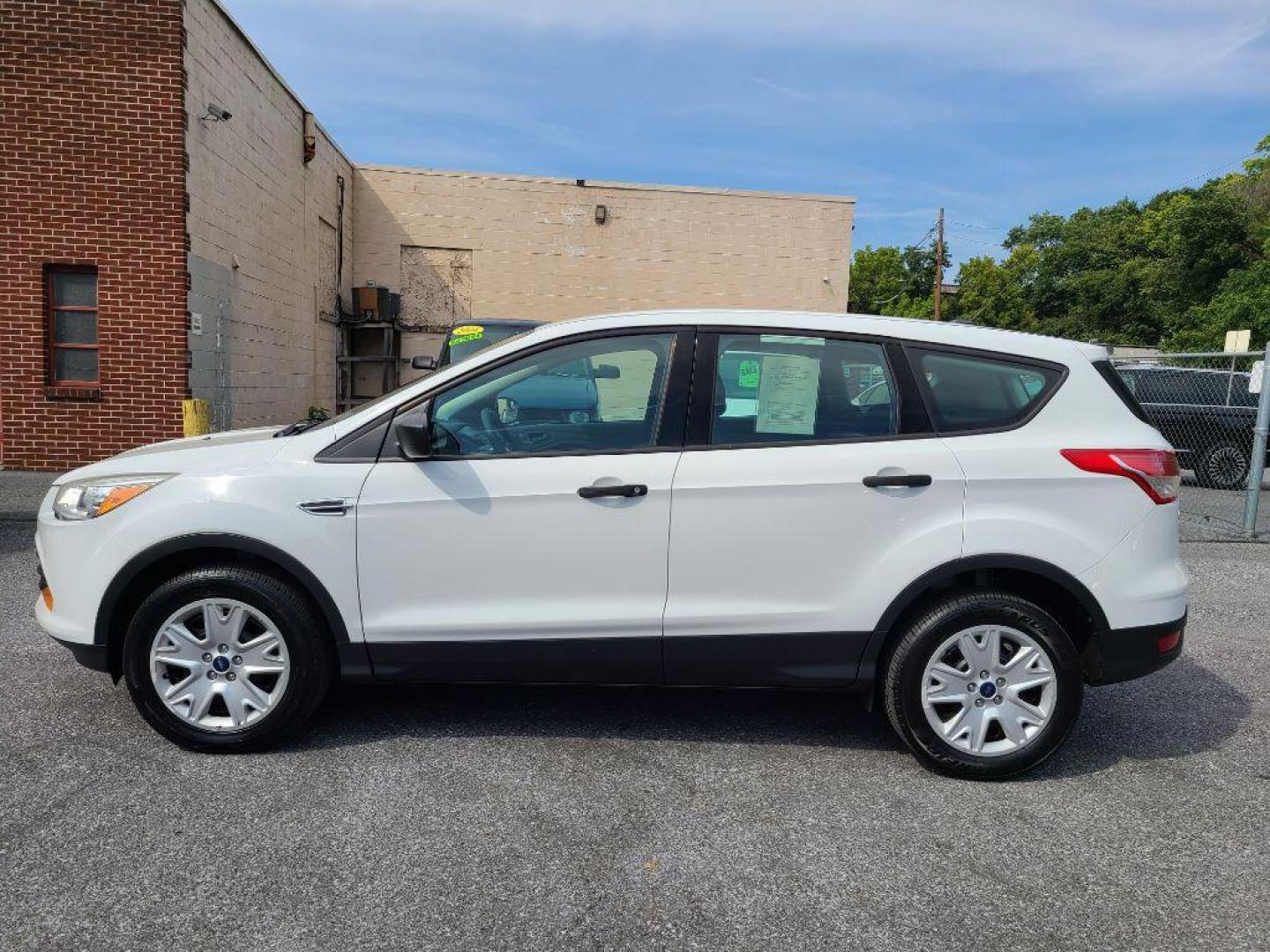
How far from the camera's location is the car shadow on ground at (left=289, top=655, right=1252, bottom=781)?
415cm

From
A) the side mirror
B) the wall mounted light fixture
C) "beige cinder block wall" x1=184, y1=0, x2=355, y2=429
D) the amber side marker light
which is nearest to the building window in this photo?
"beige cinder block wall" x1=184, y1=0, x2=355, y2=429

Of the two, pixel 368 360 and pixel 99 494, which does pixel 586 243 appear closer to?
pixel 368 360

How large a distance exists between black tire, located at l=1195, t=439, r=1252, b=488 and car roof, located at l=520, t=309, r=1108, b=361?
10960 mm

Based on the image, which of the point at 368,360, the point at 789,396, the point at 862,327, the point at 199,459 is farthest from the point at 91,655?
the point at 368,360

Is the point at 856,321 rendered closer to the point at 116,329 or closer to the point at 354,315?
the point at 116,329

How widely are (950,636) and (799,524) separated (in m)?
0.71

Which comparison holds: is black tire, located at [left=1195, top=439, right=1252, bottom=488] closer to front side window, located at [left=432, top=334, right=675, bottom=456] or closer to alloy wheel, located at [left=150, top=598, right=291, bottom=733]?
front side window, located at [left=432, top=334, right=675, bottom=456]

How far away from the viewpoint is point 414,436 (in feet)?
12.2

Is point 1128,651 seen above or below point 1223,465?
below

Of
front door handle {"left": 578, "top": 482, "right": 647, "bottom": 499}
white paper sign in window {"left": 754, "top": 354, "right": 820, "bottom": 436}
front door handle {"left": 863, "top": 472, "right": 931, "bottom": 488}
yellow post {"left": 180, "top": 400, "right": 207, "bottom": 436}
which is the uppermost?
white paper sign in window {"left": 754, "top": 354, "right": 820, "bottom": 436}

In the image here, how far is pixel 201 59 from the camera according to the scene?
12.4 meters

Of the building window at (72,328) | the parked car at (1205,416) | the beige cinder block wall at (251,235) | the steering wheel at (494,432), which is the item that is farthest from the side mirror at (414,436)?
the parked car at (1205,416)

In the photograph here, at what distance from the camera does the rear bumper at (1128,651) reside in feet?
12.4

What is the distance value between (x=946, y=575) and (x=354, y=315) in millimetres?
19732
